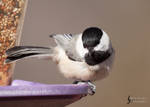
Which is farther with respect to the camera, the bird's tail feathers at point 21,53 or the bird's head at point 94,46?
the bird's head at point 94,46

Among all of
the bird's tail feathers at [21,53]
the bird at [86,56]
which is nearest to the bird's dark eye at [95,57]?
the bird at [86,56]

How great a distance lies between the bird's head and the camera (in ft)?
2.99

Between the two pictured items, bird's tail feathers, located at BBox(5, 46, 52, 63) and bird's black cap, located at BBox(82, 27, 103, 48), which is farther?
bird's black cap, located at BBox(82, 27, 103, 48)

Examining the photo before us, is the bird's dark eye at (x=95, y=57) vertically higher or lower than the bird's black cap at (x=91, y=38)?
lower

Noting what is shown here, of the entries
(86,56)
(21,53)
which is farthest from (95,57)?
(21,53)

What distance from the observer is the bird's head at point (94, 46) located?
2.99 feet

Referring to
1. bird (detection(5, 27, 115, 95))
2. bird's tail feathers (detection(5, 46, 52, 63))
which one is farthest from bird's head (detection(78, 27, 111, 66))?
bird's tail feathers (detection(5, 46, 52, 63))

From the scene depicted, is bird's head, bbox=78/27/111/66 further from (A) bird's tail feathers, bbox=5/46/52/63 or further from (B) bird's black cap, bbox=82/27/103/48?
(A) bird's tail feathers, bbox=5/46/52/63

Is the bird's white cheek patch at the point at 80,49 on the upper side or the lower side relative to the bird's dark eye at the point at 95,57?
upper

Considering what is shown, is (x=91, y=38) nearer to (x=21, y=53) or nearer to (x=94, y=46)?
(x=94, y=46)

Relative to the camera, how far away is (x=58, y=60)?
102 centimetres

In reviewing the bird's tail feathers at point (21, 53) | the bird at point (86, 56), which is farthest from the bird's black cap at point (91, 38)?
the bird's tail feathers at point (21, 53)

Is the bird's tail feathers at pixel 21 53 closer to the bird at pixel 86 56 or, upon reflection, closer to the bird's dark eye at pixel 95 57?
the bird at pixel 86 56

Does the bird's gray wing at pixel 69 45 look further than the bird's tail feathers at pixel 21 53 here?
Yes
